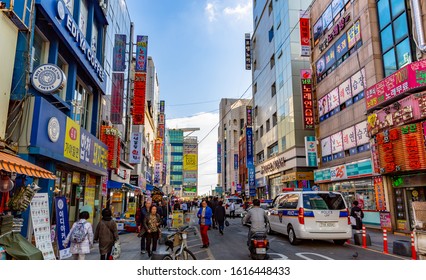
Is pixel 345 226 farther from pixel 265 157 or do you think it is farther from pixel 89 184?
pixel 265 157

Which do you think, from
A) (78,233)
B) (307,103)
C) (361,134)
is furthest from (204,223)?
(307,103)

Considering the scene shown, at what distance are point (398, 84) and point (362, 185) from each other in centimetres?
752

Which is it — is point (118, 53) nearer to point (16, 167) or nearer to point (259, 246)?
point (16, 167)

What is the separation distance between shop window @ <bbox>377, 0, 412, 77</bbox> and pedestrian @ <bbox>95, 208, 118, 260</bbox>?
16810 millimetres

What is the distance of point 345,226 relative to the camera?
1083 centimetres

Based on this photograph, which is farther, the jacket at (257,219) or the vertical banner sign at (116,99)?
the vertical banner sign at (116,99)

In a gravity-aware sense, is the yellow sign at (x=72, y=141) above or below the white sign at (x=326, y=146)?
below

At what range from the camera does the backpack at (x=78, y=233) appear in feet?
22.7

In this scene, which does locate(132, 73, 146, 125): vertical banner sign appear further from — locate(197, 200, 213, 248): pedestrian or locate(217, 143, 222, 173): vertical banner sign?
locate(217, 143, 222, 173): vertical banner sign

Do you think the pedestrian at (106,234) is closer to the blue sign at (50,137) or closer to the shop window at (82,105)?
the blue sign at (50,137)

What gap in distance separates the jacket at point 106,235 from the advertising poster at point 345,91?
2022 cm

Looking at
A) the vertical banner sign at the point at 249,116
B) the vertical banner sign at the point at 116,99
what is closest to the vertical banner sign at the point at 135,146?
the vertical banner sign at the point at 116,99

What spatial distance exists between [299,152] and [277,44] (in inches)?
559

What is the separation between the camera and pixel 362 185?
21.0 m
